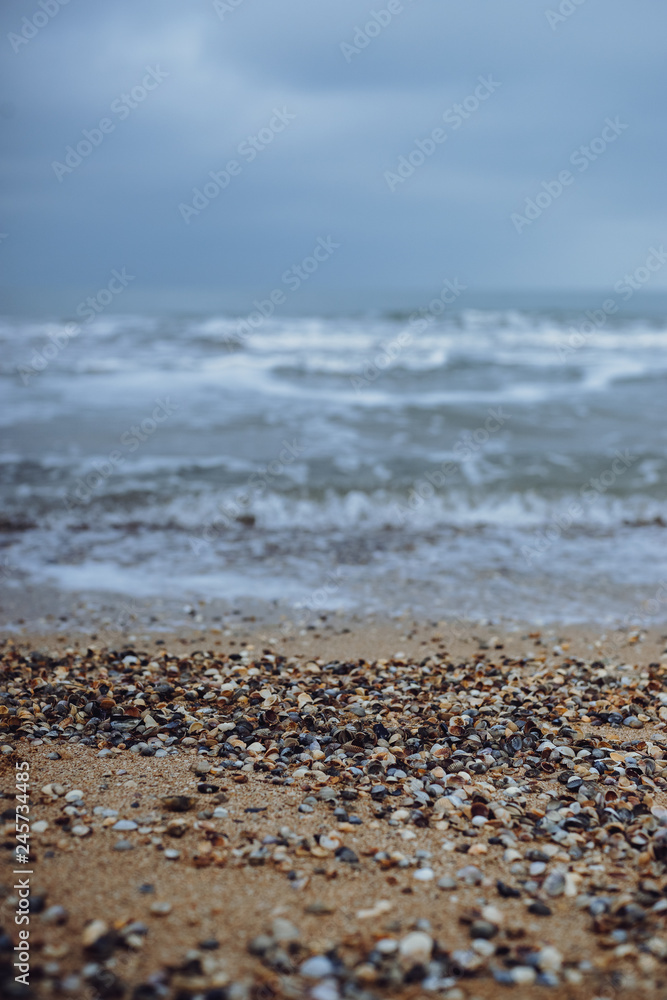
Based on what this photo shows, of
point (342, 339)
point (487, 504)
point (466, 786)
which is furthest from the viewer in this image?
point (342, 339)

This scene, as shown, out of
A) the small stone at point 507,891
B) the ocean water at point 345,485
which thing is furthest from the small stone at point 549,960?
the ocean water at point 345,485

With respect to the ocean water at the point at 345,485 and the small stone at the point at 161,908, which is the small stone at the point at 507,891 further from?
the ocean water at the point at 345,485

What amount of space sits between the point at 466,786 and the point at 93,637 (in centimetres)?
380

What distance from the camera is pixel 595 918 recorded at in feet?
9.29

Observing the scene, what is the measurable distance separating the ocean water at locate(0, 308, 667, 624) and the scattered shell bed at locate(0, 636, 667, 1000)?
88.4 inches

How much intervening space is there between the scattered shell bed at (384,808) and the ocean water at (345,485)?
7.36ft

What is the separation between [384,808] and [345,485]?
8.02 meters

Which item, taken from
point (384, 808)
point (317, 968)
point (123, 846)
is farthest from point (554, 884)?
point (123, 846)

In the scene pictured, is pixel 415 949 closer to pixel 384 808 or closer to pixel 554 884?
pixel 554 884

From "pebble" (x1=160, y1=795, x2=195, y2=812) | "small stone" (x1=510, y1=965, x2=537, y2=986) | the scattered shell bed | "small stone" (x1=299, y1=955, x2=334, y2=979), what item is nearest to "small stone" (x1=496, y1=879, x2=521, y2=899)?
the scattered shell bed

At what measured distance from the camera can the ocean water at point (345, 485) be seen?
7910 mm

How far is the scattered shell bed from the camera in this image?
258 centimetres

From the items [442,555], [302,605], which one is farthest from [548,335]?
[302,605]

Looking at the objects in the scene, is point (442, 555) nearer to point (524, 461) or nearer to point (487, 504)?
point (487, 504)
